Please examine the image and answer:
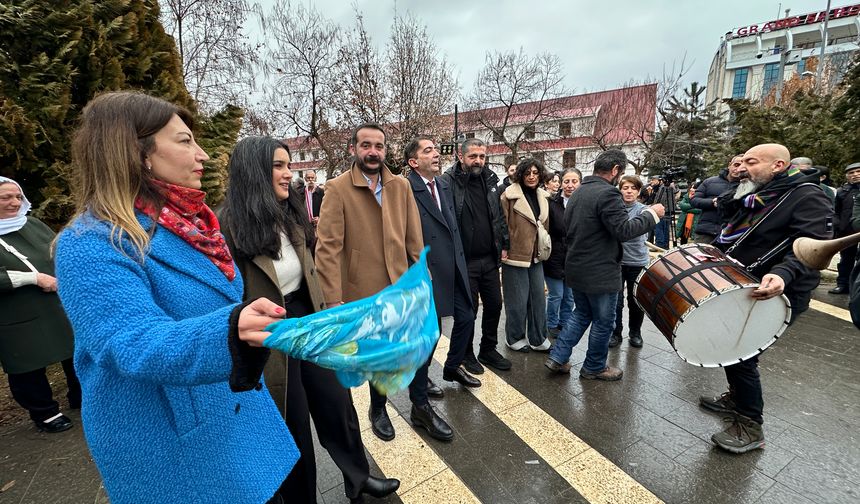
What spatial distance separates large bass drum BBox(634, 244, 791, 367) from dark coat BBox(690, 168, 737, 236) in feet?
10.8

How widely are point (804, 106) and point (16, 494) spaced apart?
50.4 ft

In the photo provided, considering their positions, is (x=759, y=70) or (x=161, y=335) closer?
(x=161, y=335)

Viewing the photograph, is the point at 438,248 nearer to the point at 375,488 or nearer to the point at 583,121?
the point at 375,488

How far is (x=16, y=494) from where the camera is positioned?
2.40 m

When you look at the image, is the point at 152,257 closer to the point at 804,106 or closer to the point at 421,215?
the point at 421,215

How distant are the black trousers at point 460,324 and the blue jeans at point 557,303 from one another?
1.71 metres

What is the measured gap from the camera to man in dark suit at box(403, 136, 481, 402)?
310 centimetres

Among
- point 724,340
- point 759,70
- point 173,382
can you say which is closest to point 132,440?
point 173,382

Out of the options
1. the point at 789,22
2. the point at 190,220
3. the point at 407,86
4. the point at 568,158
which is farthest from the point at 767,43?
the point at 190,220

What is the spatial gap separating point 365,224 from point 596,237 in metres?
2.08

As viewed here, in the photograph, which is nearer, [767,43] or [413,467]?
[413,467]

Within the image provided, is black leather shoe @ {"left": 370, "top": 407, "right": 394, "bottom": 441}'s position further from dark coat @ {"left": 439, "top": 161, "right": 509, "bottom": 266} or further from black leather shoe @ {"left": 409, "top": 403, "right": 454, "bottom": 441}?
dark coat @ {"left": 439, "top": 161, "right": 509, "bottom": 266}

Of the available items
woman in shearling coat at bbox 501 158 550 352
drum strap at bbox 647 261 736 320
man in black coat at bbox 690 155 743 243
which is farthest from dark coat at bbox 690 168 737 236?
drum strap at bbox 647 261 736 320

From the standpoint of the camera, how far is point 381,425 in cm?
292
